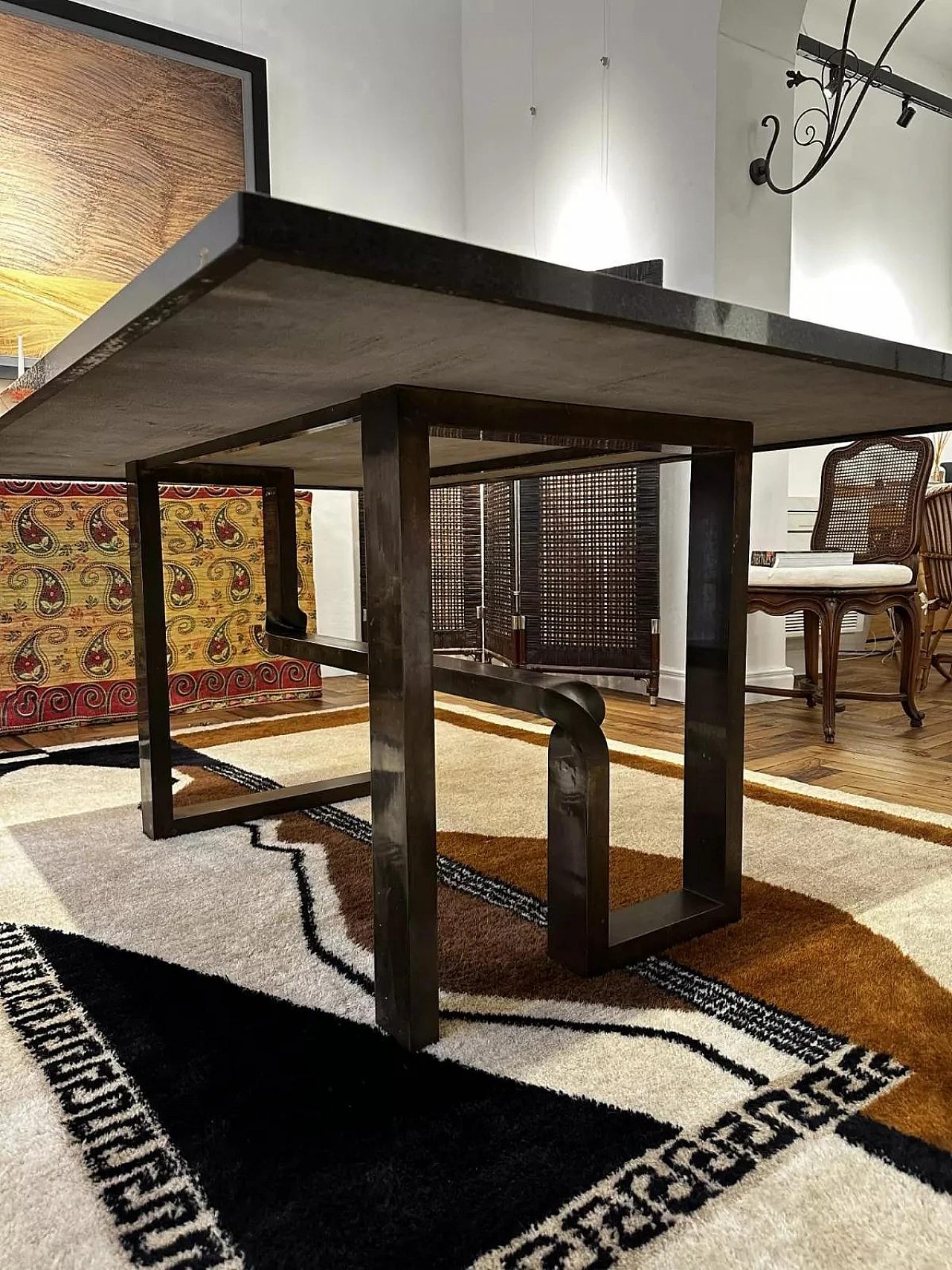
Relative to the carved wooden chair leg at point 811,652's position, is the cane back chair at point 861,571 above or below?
above

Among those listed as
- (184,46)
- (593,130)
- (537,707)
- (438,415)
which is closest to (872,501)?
(593,130)

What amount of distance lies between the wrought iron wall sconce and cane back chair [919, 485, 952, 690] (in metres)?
1.22

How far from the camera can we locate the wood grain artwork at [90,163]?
288 cm

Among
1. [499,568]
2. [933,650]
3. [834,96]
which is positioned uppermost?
[834,96]

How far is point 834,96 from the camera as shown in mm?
2830

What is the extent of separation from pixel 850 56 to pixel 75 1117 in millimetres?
4532

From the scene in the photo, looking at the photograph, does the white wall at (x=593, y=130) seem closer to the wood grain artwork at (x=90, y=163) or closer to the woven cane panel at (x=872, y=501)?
the woven cane panel at (x=872, y=501)

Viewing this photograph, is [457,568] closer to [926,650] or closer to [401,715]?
[926,650]

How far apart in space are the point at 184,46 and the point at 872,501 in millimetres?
2867

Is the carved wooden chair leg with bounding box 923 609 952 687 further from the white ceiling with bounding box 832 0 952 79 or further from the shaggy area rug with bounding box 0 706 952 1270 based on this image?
the white ceiling with bounding box 832 0 952 79

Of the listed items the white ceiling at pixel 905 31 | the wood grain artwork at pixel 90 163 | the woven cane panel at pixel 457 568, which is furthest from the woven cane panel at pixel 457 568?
the white ceiling at pixel 905 31

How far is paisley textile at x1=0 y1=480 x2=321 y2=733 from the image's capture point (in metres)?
2.53

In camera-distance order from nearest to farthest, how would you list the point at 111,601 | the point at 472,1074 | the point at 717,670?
1. the point at 472,1074
2. the point at 717,670
3. the point at 111,601

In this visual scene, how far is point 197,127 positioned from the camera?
3205 mm
